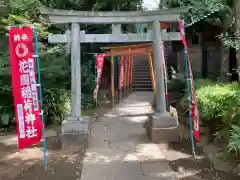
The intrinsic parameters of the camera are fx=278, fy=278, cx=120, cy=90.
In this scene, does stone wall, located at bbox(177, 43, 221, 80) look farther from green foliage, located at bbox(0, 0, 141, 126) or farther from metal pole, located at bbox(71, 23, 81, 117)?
metal pole, located at bbox(71, 23, 81, 117)

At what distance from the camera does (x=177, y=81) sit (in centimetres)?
1255

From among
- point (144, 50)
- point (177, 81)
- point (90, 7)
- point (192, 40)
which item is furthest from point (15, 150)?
point (192, 40)

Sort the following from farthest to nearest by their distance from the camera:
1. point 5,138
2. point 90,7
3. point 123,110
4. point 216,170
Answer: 1. point 90,7
2. point 123,110
3. point 5,138
4. point 216,170

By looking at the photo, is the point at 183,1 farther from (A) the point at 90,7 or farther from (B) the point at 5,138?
(B) the point at 5,138

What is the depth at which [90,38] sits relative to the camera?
23.4 ft

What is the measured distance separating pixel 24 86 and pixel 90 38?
244cm

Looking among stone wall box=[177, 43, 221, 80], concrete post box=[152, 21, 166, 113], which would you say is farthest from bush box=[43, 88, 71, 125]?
stone wall box=[177, 43, 221, 80]

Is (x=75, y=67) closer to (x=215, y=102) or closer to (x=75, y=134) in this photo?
(x=75, y=134)

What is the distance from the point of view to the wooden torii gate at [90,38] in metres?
6.88

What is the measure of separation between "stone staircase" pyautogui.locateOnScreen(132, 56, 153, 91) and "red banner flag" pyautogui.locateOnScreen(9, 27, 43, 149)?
45.8ft

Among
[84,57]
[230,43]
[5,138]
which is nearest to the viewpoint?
[230,43]

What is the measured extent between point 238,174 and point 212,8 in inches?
265

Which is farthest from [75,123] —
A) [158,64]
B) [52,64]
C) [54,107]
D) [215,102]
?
[52,64]

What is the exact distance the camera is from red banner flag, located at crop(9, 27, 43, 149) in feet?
17.3
